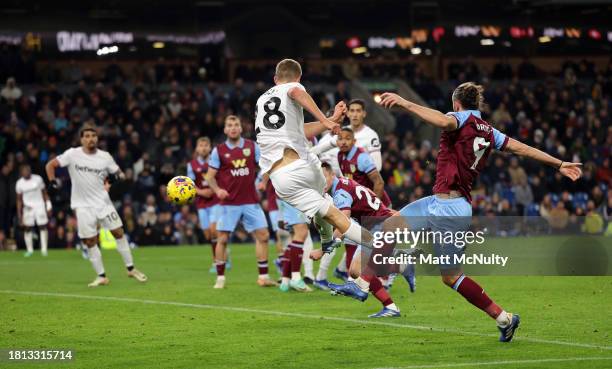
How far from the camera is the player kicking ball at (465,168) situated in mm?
10227

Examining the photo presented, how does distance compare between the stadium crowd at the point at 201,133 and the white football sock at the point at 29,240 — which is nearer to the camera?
the white football sock at the point at 29,240

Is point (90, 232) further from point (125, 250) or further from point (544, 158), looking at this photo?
point (544, 158)

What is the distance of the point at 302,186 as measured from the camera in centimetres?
1136

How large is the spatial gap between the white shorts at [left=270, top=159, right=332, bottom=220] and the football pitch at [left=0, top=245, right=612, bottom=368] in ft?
4.40

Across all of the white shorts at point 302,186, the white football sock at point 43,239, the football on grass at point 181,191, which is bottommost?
the white football sock at point 43,239

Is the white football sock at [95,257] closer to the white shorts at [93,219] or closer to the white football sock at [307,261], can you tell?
the white shorts at [93,219]

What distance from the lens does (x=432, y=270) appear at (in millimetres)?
18781

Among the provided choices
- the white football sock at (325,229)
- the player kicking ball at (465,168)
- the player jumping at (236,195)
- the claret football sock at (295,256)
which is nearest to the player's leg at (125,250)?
the player jumping at (236,195)

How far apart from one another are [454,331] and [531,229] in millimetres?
21226

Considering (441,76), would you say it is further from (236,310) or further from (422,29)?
(236,310)

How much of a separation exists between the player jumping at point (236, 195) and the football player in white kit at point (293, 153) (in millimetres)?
5109

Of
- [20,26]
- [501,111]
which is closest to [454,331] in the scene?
[501,111]

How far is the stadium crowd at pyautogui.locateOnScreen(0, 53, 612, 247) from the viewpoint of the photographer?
99.6ft

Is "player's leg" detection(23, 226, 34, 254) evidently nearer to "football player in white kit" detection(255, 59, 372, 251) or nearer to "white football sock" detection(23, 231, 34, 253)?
"white football sock" detection(23, 231, 34, 253)
